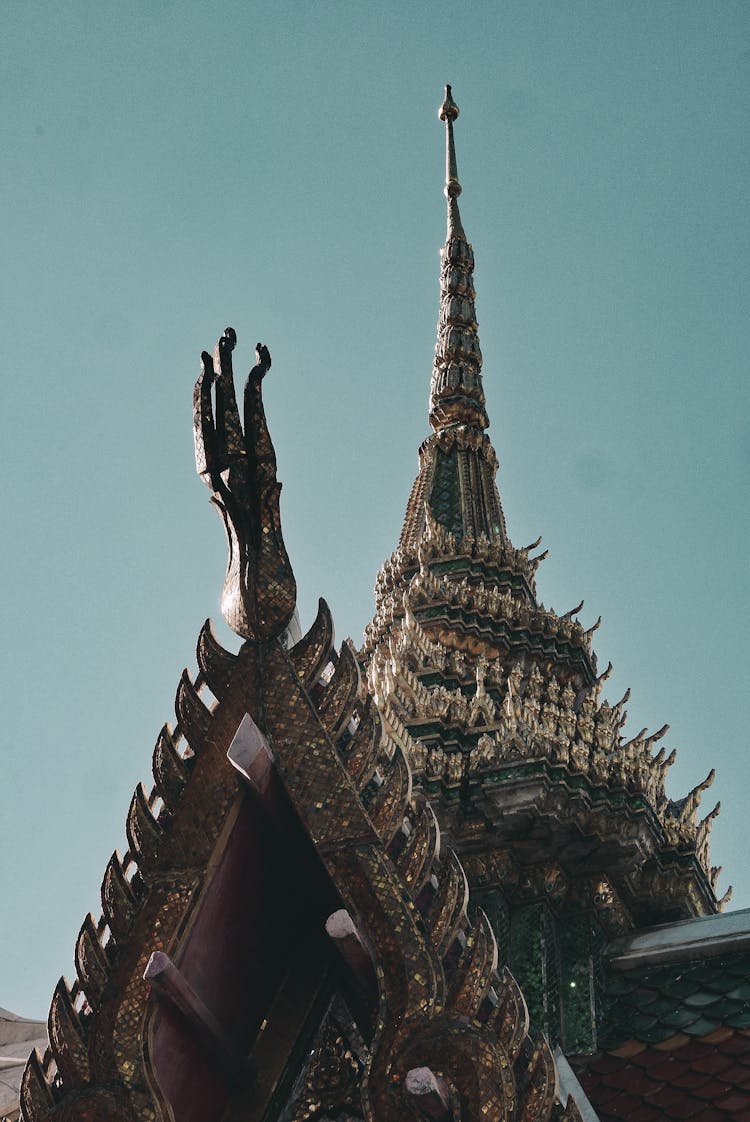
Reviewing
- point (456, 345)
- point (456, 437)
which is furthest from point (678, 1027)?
point (456, 345)

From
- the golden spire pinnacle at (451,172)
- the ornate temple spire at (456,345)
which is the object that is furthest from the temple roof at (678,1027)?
the golden spire pinnacle at (451,172)

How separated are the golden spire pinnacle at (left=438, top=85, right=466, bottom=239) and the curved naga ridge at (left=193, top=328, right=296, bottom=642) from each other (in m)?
10.8

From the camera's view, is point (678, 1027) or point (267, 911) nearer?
point (267, 911)

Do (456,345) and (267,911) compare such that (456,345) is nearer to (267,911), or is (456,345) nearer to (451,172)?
(451,172)

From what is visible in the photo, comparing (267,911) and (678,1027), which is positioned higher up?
(678,1027)

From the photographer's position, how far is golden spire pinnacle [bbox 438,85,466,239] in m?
15.1

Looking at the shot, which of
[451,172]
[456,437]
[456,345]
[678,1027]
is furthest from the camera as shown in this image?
[451,172]

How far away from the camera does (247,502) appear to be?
459 cm

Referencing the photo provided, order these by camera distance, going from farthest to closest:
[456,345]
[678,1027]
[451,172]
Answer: [451,172] → [456,345] → [678,1027]

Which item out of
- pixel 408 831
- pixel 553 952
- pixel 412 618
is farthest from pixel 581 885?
pixel 408 831

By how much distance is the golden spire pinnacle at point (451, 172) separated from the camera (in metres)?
15.1

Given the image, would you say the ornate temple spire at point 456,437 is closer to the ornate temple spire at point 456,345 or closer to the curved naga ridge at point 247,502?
the ornate temple spire at point 456,345

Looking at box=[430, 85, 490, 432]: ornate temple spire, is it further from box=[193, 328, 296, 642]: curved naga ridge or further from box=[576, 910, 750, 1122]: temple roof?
box=[193, 328, 296, 642]: curved naga ridge

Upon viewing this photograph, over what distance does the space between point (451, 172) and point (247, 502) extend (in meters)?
12.1
